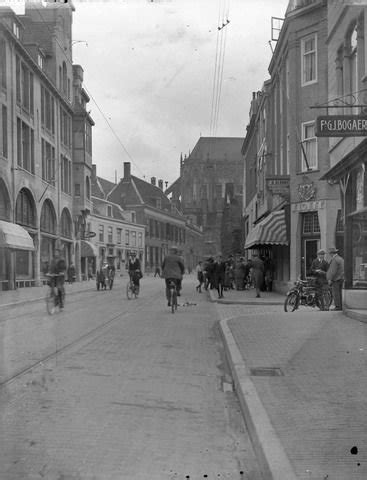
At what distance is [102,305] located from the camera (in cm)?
1792

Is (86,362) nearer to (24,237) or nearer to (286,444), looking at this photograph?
(24,237)

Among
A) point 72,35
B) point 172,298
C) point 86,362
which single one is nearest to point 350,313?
point 172,298

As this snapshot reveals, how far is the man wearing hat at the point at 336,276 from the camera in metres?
13.9

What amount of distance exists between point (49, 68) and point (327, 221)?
1411 centimetres

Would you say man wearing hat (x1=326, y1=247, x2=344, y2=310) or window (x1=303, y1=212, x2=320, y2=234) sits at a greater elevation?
window (x1=303, y1=212, x2=320, y2=234)

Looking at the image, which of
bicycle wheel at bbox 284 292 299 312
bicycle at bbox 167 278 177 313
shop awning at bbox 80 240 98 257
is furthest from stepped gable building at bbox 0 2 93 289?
bicycle wheel at bbox 284 292 299 312

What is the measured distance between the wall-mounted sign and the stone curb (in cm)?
446

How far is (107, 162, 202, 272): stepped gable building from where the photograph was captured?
55688 mm

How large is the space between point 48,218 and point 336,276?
723 cm

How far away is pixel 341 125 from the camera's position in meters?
9.63

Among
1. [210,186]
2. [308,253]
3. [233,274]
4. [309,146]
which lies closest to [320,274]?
[308,253]

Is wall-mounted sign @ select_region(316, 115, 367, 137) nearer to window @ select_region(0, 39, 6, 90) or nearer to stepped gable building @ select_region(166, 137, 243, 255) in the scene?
window @ select_region(0, 39, 6, 90)

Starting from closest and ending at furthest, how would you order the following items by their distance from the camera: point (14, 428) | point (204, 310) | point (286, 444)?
1. point (286, 444)
2. point (14, 428)
3. point (204, 310)

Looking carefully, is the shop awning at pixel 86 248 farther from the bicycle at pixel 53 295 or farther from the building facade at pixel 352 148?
the building facade at pixel 352 148
